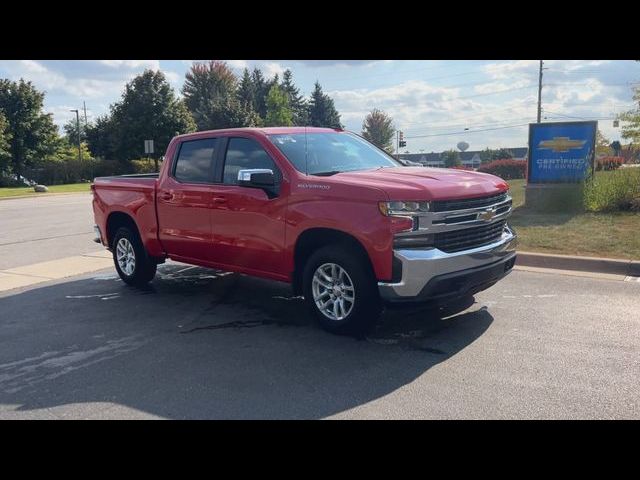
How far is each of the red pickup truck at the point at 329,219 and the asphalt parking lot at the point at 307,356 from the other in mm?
500

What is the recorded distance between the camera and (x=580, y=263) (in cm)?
812

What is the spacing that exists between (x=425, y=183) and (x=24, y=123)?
1927 inches

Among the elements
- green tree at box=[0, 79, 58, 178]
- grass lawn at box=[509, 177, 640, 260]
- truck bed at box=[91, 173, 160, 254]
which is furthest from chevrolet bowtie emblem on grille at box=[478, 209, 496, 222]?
green tree at box=[0, 79, 58, 178]

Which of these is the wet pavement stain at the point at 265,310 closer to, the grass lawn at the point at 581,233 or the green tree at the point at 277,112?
the grass lawn at the point at 581,233

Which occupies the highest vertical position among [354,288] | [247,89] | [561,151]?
[247,89]

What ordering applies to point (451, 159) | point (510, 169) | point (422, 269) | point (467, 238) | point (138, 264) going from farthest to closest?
point (451, 159)
point (510, 169)
point (138, 264)
point (467, 238)
point (422, 269)

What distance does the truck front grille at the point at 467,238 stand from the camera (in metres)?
5.10

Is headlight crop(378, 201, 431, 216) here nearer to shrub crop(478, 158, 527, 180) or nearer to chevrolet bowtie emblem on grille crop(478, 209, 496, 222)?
chevrolet bowtie emblem on grille crop(478, 209, 496, 222)

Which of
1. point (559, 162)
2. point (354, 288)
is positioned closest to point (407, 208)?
point (354, 288)

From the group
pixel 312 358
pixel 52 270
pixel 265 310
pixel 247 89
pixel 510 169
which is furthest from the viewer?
pixel 247 89

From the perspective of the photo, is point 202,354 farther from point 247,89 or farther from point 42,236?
point 247,89

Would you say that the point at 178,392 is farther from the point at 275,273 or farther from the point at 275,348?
the point at 275,273

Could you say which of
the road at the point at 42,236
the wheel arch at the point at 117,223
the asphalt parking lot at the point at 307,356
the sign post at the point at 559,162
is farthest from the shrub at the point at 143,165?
the asphalt parking lot at the point at 307,356

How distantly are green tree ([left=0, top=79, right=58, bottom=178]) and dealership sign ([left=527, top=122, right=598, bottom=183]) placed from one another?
43.4 metres
